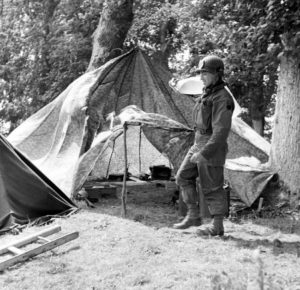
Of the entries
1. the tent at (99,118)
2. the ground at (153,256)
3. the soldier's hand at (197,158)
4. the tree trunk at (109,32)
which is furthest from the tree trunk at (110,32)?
the soldier's hand at (197,158)

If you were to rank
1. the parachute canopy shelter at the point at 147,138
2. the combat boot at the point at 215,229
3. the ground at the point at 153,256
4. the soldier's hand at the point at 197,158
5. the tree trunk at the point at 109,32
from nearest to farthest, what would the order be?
the ground at the point at 153,256
the soldier's hand at the point at 197,158
the combat boot at the point at 215,229
the parachute canopy shelter at the point at 147,138
the tree trunk at the point at 109,32

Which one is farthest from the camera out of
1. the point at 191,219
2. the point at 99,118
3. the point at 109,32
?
the point at 109,32

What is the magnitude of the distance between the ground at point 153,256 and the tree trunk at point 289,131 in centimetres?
69

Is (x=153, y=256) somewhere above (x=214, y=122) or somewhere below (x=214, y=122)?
below

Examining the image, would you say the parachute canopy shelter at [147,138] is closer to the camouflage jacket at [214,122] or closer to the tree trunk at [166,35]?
the camouflage jacket at [214,122]

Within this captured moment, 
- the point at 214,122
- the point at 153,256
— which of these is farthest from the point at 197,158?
the point at 153,256

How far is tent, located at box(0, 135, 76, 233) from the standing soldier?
1929mm

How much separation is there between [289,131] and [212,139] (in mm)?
2461

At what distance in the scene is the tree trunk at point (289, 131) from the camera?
275 inches

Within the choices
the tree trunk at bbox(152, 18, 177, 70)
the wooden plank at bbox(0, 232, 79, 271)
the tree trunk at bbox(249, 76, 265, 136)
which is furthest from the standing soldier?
the tree trunk at bbox(152, 18, 177, 70)

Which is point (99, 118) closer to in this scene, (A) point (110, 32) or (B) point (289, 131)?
(B) point (289, 131)

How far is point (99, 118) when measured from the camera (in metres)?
7.52

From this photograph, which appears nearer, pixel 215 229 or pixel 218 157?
pixel 218 157

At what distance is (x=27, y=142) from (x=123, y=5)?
3990 mm
